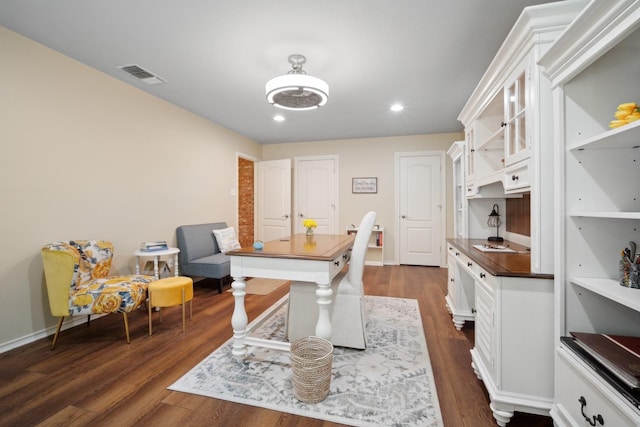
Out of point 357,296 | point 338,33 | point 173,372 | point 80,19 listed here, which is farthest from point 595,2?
point 80,19

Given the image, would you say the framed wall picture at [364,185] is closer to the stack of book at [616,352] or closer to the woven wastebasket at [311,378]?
the woven wastebasket at [311,378]

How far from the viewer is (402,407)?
1566mm

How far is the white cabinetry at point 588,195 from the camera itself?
3.88 feet

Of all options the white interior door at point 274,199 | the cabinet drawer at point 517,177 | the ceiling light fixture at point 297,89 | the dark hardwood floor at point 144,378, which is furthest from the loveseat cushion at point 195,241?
the cabinet drawer at point 517,177

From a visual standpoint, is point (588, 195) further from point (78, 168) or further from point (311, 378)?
point (78, 168)

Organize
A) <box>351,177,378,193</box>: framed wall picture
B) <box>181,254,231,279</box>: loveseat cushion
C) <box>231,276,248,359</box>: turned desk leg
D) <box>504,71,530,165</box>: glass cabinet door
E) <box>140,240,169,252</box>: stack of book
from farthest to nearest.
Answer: <box>351,177,378,193</box>: framed wall picture
<box>181,254,231,279</box>: loveseat cushion
<box>140,240,169,252</box>: stack of book
<box>231,276,248,359</box>: turned desk leg
<box>504,71,530,165</box>: glass cabinet door

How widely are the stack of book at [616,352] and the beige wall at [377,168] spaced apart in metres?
4.16

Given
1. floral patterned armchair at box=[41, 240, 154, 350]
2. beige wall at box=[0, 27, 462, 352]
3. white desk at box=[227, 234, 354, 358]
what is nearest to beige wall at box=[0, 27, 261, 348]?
beige wall at box=[0, 27, 462, 352]

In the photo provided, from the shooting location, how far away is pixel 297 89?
7.59ft

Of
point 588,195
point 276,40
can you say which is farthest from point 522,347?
point 276,40

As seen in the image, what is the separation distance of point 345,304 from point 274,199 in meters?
3.91

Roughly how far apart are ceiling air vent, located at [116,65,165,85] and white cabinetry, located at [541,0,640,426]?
10.7 feet

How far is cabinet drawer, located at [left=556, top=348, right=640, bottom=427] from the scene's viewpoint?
0.91 metres

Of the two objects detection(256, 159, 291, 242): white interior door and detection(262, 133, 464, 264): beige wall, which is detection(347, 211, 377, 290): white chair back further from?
detection(256, 159, 291, 242): white interior door
